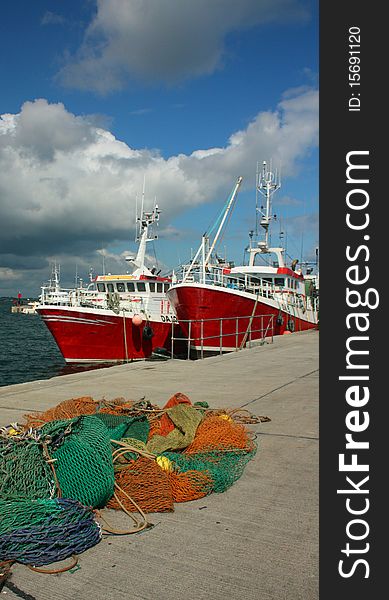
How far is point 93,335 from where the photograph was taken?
72.2 ft

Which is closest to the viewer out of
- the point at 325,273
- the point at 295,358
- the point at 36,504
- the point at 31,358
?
the point at 325,273

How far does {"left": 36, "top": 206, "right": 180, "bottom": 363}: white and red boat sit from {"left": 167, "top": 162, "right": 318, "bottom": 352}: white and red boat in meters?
1.57

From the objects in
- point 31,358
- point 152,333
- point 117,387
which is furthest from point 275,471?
point 31,358

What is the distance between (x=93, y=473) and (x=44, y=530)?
1.81 ft

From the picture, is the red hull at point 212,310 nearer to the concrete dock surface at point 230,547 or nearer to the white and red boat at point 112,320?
the white and red boat at point 112,320

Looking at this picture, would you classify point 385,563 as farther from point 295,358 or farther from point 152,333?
point 152,333

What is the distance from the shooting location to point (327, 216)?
112 inches

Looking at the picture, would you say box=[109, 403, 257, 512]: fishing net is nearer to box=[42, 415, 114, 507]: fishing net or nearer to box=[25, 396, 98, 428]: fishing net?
box=[42, 415, 114, 507]: fishing net

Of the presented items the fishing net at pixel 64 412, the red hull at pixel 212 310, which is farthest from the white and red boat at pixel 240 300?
the fishing net at pixel 64 412

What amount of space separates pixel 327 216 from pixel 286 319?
880 inches

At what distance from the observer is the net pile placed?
118 inches

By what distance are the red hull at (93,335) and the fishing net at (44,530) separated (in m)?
18.8

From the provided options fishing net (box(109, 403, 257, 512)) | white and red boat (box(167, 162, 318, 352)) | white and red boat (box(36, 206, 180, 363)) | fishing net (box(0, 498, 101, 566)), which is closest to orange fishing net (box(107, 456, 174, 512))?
fishing net (box(109, 403, 257, 512))

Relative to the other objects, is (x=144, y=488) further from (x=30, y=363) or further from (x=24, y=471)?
(x=30, y=363)
